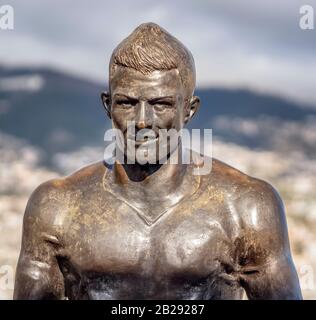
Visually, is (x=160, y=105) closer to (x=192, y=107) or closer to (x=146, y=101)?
(x=146, y=101)

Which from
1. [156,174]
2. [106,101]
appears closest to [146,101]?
[106,101]

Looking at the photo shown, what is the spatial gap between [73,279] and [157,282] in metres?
0.57

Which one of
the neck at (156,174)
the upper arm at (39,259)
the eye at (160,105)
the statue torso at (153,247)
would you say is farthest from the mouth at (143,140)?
the upper arm at (39,259)

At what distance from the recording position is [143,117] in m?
6.17

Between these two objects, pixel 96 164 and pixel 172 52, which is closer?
pixel 172 52

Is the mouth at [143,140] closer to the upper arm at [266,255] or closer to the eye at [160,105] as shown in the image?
the eye at [160,105]

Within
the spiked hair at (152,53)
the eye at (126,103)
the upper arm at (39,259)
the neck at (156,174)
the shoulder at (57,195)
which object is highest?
the spiked hair at (152,53)

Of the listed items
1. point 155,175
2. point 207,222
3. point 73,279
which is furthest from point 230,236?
point 73,279

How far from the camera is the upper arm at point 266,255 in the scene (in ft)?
21.3

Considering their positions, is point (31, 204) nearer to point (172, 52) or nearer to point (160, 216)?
point (160, 216)

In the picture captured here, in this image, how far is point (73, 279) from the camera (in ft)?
21.7
